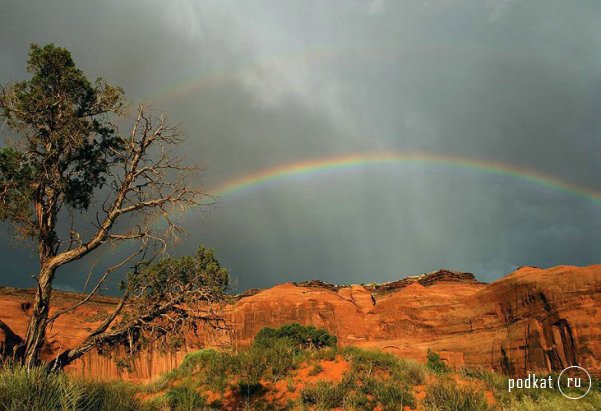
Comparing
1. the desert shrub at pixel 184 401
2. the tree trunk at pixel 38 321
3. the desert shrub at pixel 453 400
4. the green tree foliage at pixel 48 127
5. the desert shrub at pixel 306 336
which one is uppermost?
the green tree foliage at pixel 48 127

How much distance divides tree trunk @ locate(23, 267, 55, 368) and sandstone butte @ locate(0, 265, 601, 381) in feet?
12.6

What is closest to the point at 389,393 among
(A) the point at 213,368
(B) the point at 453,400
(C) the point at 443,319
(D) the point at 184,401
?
(B) the point at 453,400

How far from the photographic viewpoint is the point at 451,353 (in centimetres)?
5294

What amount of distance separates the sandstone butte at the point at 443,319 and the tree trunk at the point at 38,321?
3.83m

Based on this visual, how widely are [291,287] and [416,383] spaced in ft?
220

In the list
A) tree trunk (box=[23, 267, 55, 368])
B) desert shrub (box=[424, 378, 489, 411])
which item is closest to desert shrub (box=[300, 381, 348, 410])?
desert shrub (box=[424, 378, 489, 411])

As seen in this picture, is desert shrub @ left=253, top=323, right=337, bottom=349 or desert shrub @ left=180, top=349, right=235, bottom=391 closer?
desert shrub @ left=180, top=349, right=235, bottom=391

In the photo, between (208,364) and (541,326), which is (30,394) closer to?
(208,364)

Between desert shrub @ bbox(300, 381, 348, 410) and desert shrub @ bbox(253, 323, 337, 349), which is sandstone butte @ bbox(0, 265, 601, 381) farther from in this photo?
desert shrub @ bbox(253, 323, 337, 349)

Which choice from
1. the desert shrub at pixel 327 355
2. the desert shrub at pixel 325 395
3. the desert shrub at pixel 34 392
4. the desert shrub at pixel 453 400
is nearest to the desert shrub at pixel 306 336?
the desert shrub at pixel 327 355

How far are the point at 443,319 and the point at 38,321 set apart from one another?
60.8 meters

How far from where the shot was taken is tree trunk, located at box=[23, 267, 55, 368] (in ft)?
28.7

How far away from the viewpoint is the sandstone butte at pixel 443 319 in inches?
1491

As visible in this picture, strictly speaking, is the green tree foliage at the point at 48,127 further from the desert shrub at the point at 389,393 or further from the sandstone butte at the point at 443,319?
the desert shrub at the point at 389,393
